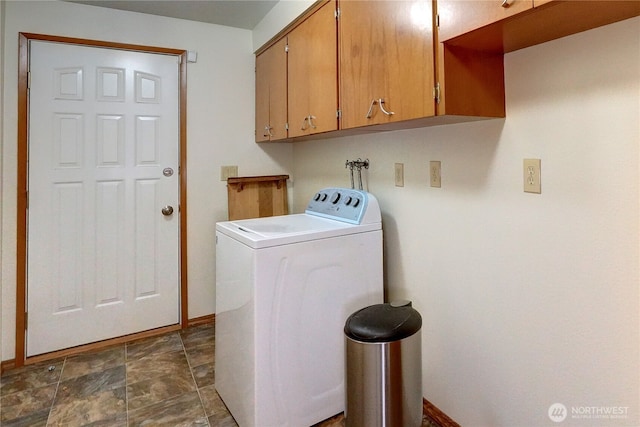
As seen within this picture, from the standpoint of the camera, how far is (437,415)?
1.78 metres

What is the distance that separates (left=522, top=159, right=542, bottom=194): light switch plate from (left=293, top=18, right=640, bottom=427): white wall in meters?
0.02

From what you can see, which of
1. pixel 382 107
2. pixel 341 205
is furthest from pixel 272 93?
pixel 382 107

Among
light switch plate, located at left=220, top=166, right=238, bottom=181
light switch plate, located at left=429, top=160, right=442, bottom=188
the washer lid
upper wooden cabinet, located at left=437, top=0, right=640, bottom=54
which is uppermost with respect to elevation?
upper wooden cabinet, located at left=437, top=0, right=640, bottom=54

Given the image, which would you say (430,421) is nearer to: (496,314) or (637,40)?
(496,314)

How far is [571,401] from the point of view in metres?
1.25

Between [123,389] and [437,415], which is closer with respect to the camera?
[437,415]

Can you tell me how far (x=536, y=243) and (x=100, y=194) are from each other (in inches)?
99.4

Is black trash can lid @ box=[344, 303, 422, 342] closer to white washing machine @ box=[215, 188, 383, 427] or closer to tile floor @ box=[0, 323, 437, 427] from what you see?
white washing machine @ box=[215, 188, 383, 427]

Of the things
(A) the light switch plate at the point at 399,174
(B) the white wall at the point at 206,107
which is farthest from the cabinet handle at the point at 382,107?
(B) the white wall at the point at 206,107

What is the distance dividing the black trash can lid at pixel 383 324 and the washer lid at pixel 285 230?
16.0 inches

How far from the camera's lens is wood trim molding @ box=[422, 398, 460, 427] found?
172 centimetres

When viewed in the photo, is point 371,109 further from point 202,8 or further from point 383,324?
point 202,8

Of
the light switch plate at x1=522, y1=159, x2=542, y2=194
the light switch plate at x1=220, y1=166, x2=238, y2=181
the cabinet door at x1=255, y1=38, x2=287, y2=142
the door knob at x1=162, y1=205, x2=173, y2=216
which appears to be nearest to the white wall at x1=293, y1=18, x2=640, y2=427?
the light switch plate at x1=522, y1=159, x2=542, y2=194

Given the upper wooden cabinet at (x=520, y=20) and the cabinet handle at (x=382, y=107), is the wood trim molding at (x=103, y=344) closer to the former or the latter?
the cabinet handle at (x=382, y=107)
